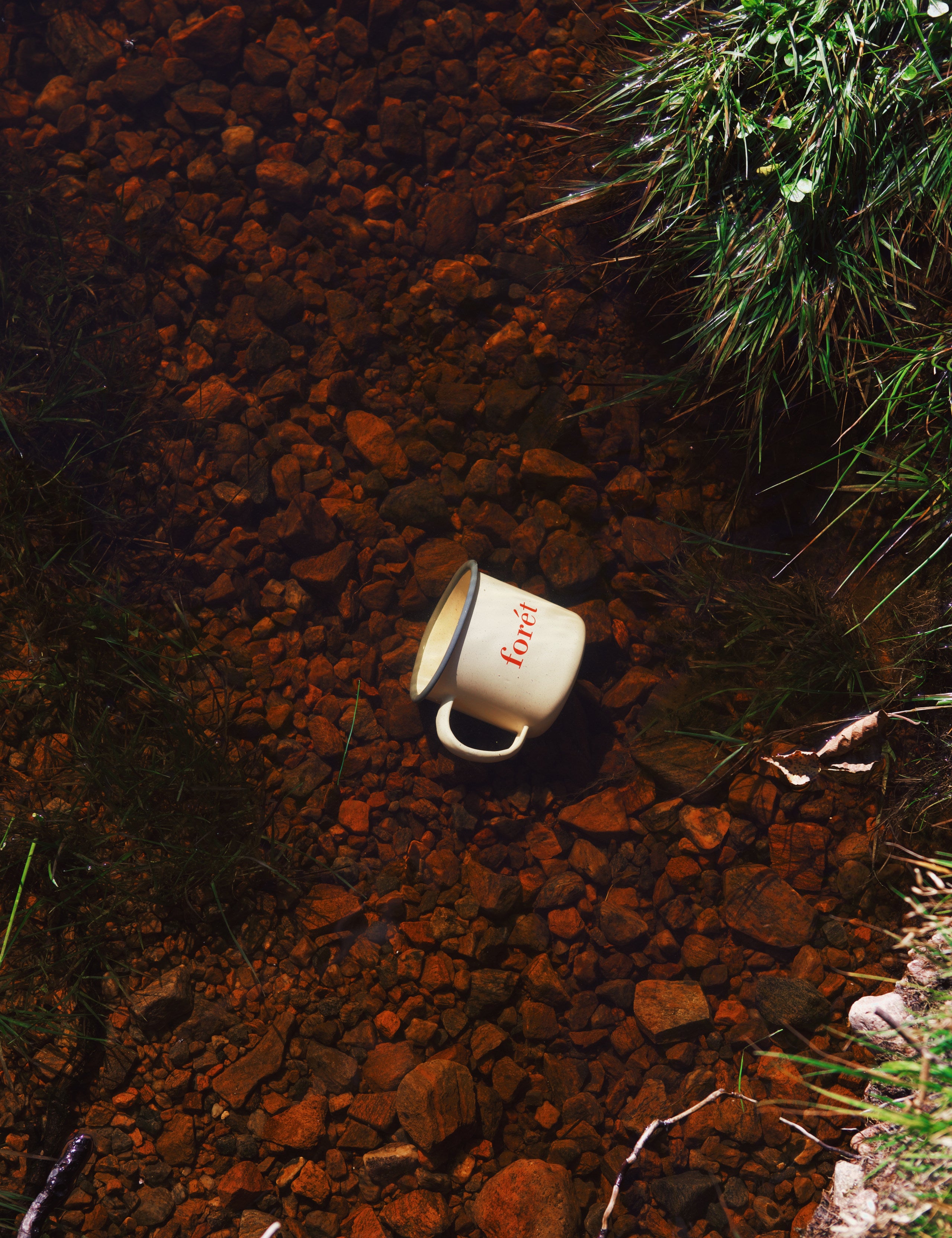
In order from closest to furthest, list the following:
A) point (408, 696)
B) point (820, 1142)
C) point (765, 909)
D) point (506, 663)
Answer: point (820, 1142)
point (506, 663)
point (765, 909)
point (408, 696)

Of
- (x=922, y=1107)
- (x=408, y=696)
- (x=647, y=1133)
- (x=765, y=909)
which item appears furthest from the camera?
(x=408, y=696)

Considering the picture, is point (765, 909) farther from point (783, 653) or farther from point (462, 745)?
point (462, 745)

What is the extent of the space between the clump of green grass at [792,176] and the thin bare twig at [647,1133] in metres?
1.62

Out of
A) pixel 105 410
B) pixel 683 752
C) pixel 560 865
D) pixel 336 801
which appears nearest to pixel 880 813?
pixel 683 752

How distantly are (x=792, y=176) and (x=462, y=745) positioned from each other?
144 centimetres

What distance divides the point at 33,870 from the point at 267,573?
92 cm

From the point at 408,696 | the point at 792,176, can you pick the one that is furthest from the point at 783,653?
the point at 792,176

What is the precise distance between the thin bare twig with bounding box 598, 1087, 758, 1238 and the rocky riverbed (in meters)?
0.03

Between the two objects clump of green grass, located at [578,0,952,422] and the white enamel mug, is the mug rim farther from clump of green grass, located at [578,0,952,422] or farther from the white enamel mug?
clump of green grass, located at [578,0,952,422]

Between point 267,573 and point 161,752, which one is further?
point 267,573

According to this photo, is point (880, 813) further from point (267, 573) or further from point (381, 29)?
point (381, 29)

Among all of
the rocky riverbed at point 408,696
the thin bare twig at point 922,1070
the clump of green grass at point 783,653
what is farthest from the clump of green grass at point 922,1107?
the clump of green grass at point 783,653

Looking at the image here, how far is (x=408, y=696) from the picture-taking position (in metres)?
2.06

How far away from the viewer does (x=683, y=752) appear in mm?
1999
